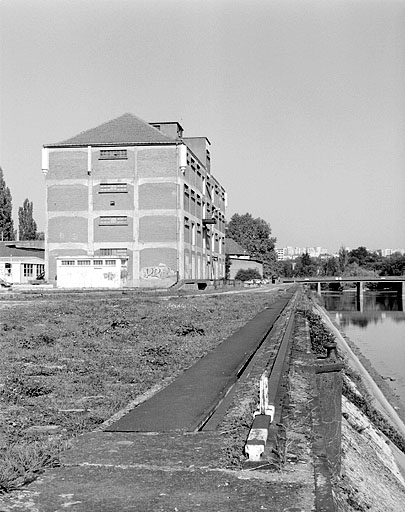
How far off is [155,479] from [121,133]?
2399 inches

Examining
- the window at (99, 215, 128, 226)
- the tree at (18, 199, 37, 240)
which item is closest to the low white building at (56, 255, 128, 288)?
the window at (99, 215, 128, 226)

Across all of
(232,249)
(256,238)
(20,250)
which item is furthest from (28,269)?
(256,238)

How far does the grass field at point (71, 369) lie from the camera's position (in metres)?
5.93

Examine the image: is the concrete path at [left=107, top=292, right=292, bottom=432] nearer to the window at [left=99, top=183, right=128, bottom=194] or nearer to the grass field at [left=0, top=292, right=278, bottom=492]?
the grass field at [left=0, top=292, right=278, bottom=492]

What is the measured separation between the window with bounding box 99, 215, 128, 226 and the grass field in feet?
124

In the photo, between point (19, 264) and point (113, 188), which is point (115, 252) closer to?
point (113, 188)

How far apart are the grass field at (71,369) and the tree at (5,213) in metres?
67.3

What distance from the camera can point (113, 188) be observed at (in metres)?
61.0

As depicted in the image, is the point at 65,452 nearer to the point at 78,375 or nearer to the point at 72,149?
the point at 78,375

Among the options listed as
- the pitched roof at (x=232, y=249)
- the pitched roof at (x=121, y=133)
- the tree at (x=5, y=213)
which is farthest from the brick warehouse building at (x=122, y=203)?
the pitched roof at (x=232, y=249)

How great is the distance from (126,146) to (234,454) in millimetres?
58358

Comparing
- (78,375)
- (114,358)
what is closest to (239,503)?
A: (78,375)

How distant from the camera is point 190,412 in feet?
23.1

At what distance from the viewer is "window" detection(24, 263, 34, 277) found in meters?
69.2
